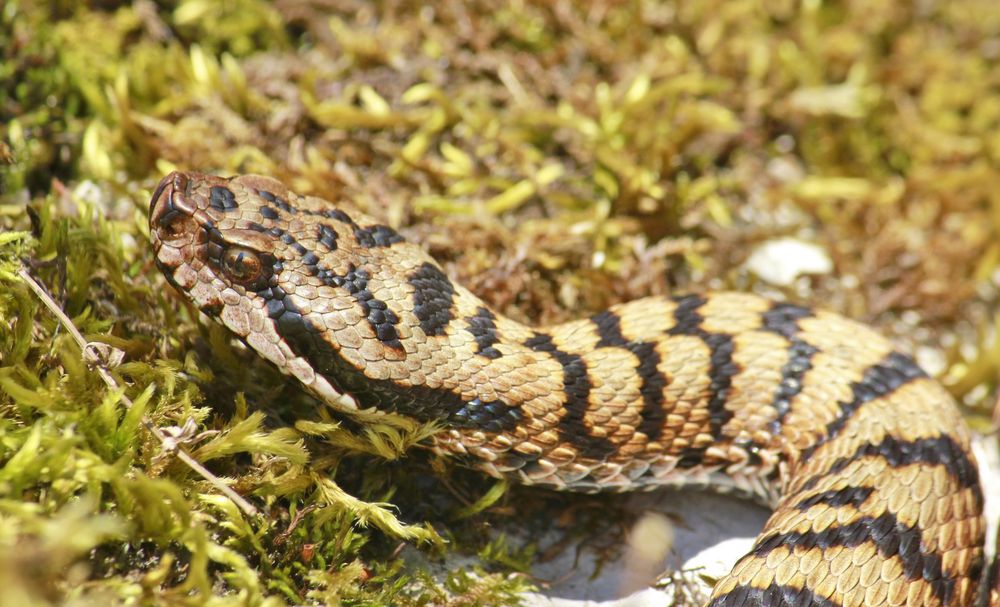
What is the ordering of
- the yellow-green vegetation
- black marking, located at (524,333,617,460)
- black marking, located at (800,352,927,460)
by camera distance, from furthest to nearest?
1. black marking, located at (800,352,927,460)
2. black marking, located at (524,333,617,460)
3. the yellow-green vegetation

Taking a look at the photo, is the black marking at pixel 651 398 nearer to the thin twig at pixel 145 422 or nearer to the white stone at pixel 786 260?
the white stone at pixel 786 260

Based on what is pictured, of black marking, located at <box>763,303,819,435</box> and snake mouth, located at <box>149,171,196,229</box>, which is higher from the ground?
snake mouth, located at <box>149,171,196,229</box>

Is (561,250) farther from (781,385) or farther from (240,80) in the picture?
(240,80)

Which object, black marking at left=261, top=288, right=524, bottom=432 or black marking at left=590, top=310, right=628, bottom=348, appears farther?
black marking at left=590, top=310, right=628, bottom=348

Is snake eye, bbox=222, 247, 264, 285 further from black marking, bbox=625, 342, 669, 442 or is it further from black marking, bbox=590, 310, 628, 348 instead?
black marking, bbox=625, 342, 669, 442

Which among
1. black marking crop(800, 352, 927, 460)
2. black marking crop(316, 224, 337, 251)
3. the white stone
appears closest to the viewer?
black marking crop(316, 224, 337, 251)

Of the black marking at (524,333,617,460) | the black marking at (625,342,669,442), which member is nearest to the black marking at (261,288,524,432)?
the black marking at (524,333,617,460)

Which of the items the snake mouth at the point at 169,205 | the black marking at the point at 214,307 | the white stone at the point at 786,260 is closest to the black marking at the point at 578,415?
the black marking at the point at 214,307
